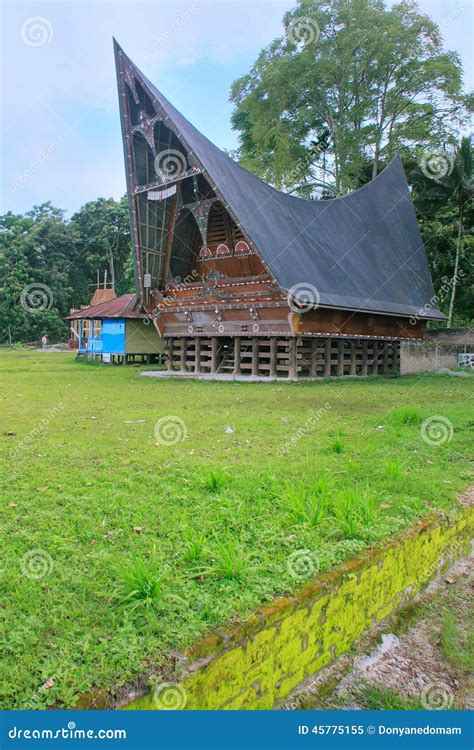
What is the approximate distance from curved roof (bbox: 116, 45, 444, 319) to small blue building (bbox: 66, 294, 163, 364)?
36.7ft

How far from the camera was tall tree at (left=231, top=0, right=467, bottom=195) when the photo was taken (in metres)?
24.7

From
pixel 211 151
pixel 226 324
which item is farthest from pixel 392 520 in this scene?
pixel 211 151

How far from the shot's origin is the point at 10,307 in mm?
41031

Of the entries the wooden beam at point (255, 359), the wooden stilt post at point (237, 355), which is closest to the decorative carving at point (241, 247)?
the wooden stilt post at point (237, 355)

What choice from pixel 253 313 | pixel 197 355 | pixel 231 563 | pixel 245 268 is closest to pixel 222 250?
pixel 245 268

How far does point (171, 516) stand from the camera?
3.58 meters

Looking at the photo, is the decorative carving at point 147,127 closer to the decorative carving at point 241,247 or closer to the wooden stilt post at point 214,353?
the decorative carving at point 241,247

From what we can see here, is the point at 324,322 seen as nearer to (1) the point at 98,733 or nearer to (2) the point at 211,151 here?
(2) the point at 211,151

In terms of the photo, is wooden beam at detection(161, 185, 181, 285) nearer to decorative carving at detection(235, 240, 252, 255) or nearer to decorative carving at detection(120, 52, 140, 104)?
decorative carving at detection(235, 240, 252, 255)

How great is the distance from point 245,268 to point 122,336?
38.5ft

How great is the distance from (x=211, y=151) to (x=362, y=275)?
252 inches

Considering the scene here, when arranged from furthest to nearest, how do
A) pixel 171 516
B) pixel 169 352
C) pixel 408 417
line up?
1. pixel 169 352
2. pixel 408 417
3. pixel 171 516

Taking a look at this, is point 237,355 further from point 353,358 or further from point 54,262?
point 54,262

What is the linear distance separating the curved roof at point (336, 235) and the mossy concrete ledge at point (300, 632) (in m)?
10.9
